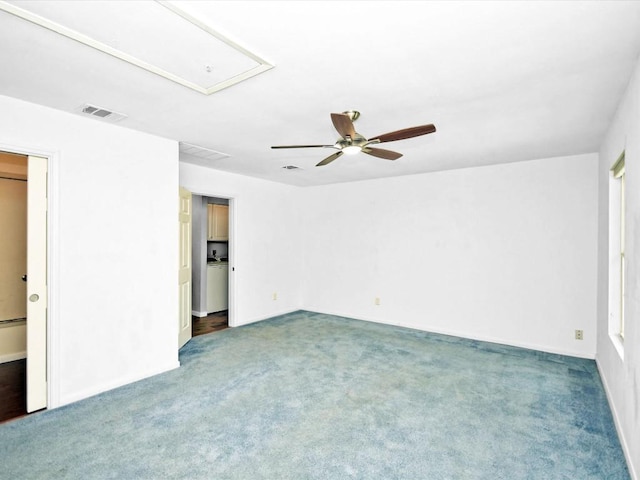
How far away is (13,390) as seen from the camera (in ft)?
9.97

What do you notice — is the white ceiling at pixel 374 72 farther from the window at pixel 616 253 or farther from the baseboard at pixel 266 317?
the baseboard at pixel 266 317

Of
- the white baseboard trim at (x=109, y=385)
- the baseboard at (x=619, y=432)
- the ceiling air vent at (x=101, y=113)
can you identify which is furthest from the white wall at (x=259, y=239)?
the baseboard at (x=619, y=432)

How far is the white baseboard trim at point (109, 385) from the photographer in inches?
110

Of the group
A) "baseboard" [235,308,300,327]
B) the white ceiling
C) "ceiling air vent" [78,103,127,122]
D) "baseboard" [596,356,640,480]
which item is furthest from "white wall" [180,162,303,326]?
"baseboard" [596,356,640,480]

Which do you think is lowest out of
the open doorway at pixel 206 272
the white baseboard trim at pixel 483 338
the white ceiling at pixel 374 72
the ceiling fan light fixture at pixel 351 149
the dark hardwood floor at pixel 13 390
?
the dark hardwood floor at pixel 13 390

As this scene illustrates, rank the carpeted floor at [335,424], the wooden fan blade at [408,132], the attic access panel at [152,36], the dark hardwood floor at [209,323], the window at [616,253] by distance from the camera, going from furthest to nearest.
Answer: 1. the dark hardwood floor at [209,323]
2. the window at [616,253]
3. the wooden fan blade at [408,132]
4. the carpeted floor at [335,424]
5. the attic access panel at [152,36]

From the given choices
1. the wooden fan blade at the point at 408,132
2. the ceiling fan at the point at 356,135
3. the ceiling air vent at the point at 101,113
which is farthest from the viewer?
the ceiling air vent at the point at 101,113

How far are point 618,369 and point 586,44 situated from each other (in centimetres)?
228

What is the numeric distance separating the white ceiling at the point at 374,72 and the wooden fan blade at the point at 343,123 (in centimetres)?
26

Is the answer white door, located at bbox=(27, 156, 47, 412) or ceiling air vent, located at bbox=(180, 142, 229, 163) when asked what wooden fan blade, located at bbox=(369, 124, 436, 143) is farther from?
white door, located at bbox=(27, 156, 47, 412)

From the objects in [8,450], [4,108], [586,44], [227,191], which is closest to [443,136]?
[586,44]

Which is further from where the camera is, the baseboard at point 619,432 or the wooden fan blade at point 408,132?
the wooden fan blade at point 408,132

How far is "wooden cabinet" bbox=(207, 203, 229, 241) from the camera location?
247 inches

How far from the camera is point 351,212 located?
5941mm
